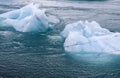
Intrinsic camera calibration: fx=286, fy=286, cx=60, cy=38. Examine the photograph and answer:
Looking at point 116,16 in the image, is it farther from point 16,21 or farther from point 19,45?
point 19,45

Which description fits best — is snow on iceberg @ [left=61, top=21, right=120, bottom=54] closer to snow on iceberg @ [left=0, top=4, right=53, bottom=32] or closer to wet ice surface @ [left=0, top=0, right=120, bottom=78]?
wet ice surface @ [left=0, top=0, right=120, bottom=78]

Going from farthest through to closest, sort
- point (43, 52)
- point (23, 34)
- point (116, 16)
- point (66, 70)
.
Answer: point (116, 16), point (23, 34), point (43, 52), point (66, 70)

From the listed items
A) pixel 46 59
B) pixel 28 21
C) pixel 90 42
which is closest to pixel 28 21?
pixel 28 21

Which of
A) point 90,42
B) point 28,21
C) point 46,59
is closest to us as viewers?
point 46,59

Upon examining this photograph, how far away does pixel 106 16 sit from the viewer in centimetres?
1022

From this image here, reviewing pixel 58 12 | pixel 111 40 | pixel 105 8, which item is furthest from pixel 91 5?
pixel 111 40

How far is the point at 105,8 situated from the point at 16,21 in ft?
14.6

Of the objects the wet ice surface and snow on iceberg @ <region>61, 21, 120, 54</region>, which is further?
snow on iceberg @ <region>61, 21, 120, 54</region>

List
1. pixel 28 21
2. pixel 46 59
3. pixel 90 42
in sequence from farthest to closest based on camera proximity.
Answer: pixel 28 21 < pixel 90 42 < pixel 46 59

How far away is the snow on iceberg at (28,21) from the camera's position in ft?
27.2

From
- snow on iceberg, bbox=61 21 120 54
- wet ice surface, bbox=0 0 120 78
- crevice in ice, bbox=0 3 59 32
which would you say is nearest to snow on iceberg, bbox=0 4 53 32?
crevice in ice, bbox=0 3 59 32

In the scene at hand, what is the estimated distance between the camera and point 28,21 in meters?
8.45

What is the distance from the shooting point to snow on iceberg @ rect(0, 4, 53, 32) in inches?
326

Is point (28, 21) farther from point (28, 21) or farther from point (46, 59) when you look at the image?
point (46, 59)
